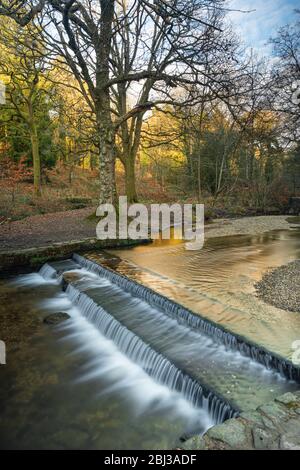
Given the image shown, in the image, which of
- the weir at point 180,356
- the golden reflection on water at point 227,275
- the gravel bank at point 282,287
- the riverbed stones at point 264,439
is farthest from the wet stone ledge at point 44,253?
the riverbed stones at point 264,439

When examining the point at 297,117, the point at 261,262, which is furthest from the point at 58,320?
the point at 297,117

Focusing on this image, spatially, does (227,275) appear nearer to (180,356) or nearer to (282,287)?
(282,287)

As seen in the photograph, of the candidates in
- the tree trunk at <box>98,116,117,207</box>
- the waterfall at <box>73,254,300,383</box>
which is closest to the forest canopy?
the tree trunk at <box>98,116,117,207</box>

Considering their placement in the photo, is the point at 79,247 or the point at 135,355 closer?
the point at 135,355

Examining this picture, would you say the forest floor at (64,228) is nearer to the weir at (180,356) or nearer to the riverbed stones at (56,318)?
the riverbed stones at (56,318)

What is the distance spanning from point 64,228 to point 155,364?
8.29 metres

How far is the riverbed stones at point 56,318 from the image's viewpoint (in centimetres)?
609

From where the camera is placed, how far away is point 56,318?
6.20 m

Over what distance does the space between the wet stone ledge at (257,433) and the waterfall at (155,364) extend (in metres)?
0.63

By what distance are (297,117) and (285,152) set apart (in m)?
3.54

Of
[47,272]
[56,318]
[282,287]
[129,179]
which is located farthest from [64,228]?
[282,287]

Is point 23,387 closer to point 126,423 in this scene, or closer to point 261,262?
point 126,423

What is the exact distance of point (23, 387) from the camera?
424 cm

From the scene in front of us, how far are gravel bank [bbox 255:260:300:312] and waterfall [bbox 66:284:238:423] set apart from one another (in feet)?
7.23
